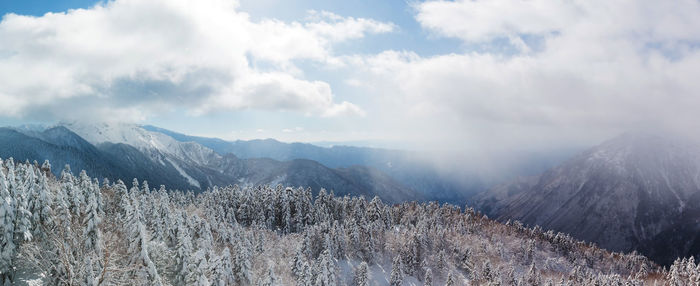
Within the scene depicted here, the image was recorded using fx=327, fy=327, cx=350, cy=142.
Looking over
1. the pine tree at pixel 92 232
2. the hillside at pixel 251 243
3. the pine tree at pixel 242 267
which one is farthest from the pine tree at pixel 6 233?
the pine tree at pixel 242 267

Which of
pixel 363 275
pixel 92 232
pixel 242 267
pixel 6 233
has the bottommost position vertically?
pixel 363 275

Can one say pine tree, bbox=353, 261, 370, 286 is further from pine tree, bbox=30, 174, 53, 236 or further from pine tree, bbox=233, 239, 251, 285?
pine tree, bbox=30, 174, 53, 236

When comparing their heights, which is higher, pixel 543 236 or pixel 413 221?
pixel 413 221

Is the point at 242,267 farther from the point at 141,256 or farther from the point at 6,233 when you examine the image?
the point at 6,233

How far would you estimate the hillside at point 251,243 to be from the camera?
3694 centimetres

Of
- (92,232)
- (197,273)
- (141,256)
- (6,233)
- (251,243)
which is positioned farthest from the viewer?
(251,243)

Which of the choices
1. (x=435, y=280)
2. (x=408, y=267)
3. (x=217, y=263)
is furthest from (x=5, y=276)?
(x=435, y=280)

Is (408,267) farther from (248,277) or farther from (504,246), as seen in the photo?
(504,246)

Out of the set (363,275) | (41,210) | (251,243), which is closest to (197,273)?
(41,210)

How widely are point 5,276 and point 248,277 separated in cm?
3125

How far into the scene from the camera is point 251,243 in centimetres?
7700

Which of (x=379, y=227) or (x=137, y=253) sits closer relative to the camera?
(x=137, y=253)

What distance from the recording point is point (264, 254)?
254ft

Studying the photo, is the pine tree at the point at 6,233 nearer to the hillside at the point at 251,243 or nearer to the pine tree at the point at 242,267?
the hillside at the point at 251,243
